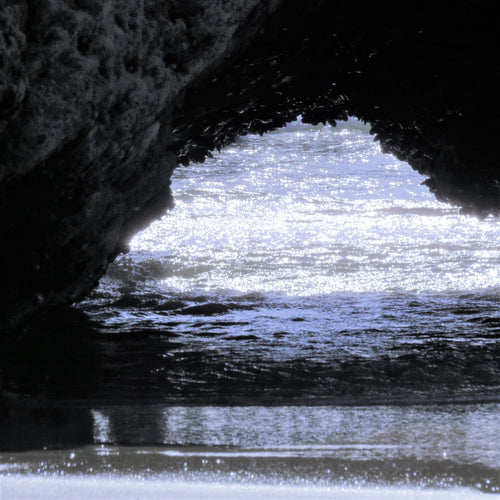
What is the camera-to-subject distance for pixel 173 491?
2.11 metres

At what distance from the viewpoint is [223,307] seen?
5.55 m

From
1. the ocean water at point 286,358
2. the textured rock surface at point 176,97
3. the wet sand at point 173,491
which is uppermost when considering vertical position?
the textured rock surface at point 176,97

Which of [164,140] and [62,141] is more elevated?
[164,140]

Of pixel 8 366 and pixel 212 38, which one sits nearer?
pixel 212 38

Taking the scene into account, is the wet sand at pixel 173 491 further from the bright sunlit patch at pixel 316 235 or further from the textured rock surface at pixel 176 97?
the bright sunlit patch at pixel 316 235

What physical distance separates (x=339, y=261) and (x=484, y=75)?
114 inches

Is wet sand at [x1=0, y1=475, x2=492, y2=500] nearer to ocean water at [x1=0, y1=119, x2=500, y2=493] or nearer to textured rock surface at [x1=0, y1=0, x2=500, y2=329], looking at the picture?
ocean water at [x1=0, y1=119, x2=500, y2=493]

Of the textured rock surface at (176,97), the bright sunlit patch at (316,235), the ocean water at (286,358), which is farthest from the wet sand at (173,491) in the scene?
the bright sunlit patch at (316,235)

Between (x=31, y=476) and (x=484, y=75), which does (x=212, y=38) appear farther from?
(x=31, y=476)

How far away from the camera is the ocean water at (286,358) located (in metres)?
2.41

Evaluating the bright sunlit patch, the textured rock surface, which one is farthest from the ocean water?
the textured rock surface

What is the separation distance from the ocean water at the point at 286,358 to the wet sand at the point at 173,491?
0.19ft

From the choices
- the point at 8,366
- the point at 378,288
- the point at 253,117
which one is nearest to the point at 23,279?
the point at 8,366

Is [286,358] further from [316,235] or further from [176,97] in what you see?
[316,235]
